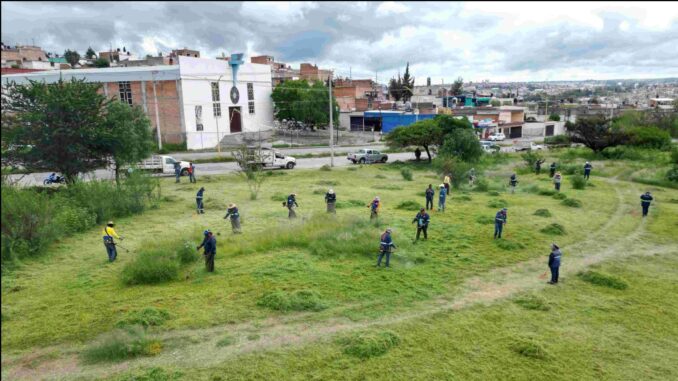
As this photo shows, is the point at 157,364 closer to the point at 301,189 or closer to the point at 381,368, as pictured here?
the point at 381,368

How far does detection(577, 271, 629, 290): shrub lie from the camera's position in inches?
504

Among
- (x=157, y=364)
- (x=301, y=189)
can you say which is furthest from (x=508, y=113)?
(x=157, y=364)

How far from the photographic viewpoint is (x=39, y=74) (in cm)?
4822

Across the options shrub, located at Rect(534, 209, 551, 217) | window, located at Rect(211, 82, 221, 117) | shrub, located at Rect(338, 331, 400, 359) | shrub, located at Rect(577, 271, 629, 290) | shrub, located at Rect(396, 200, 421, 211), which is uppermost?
window, located at Rect(211, 82, 221, 117)

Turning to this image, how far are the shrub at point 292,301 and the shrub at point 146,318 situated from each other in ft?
7.43

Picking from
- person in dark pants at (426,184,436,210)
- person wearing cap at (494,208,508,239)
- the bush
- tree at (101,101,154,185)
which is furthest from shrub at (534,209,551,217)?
tree at (101,101,154,185)

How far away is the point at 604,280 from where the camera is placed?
1305 cm

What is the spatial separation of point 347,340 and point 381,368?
1.15 meters

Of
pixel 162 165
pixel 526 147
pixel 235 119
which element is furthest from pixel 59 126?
pixel 526 147

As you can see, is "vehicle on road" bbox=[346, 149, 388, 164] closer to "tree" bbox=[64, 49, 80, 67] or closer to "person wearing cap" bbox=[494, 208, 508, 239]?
"person wearing cap" bbox=[494, 208, 508, 239]

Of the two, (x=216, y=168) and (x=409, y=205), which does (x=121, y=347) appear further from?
(x=216, y=168)

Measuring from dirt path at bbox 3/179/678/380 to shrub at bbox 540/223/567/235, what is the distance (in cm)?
315

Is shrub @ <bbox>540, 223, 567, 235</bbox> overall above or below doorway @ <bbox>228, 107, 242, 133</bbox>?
below

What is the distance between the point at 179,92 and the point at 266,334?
140ft
